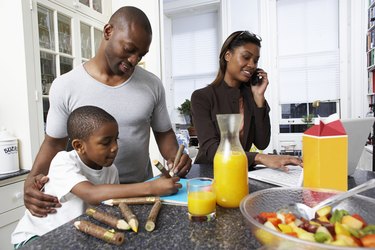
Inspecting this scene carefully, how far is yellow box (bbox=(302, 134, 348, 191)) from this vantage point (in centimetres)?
65

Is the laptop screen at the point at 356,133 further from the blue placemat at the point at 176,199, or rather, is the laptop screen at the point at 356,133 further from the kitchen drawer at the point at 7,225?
the kitchen drawer at the point at 7,225

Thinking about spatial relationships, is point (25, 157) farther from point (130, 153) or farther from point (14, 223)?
point (130, 153)

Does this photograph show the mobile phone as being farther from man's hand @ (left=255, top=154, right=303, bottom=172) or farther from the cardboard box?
the cardboard box

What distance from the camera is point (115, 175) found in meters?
1.07

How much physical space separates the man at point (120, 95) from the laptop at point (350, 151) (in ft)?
1.02

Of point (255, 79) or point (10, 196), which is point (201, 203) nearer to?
point (255, 79)

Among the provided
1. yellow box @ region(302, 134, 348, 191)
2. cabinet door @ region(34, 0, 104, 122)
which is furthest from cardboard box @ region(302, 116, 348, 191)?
cabinet door @ region(34, 0, 104, 122)

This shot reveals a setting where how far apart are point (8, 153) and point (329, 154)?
2.11 meters

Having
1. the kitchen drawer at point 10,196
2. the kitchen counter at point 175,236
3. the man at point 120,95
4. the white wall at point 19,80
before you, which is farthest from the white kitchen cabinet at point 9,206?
the kitchen counter at point 175,236

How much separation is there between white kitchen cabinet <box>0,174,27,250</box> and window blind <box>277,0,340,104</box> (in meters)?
3.32

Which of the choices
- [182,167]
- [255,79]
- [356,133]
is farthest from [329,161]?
[255,79]

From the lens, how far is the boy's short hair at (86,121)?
92 cm

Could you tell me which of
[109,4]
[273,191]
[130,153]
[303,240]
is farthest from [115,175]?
[109,4]

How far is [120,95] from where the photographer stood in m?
1.17
